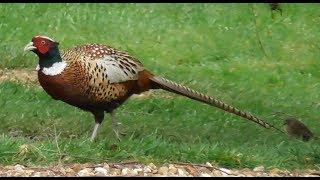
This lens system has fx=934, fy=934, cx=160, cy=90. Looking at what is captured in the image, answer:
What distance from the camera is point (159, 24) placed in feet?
52.0

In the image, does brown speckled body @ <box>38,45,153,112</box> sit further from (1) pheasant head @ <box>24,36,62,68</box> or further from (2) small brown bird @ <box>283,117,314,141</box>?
(2) small brown bird @ <box>283,117,314,141</box>

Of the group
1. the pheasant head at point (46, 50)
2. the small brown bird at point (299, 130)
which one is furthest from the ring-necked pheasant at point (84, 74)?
the small brown bird at point (299, 130)

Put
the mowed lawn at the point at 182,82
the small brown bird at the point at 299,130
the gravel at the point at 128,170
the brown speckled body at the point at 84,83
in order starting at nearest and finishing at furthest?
the gravel at the point at 128,170
the mowed lawn at the point at 182,82
the brown speckled body at the point at 84,83
the small brown bird at the point at 299,130

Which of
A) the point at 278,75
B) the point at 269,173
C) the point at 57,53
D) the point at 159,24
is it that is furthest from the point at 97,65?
the point at 159,24

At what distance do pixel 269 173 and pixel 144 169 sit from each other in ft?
3.40

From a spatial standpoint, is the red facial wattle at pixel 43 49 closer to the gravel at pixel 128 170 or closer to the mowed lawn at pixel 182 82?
the mowed lawn at pixel 182 82

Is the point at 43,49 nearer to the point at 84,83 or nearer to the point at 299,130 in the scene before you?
the point at 84,83

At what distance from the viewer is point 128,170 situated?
23.1 ft

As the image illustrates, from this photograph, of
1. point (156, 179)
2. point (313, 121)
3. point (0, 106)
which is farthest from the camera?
point (313, 121)

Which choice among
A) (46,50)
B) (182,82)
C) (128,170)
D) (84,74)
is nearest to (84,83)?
(84,74)

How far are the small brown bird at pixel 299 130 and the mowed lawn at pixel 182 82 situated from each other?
0.45ft

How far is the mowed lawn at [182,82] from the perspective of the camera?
779 cm

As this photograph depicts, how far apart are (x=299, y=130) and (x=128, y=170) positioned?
10.5ft

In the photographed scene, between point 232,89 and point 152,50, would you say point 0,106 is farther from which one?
point 152,50
